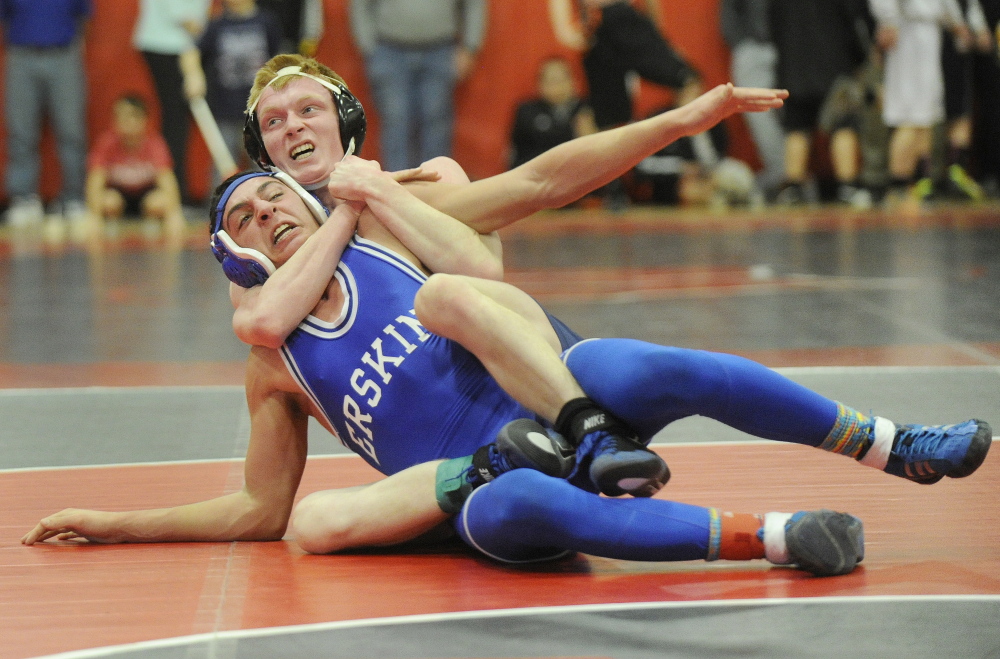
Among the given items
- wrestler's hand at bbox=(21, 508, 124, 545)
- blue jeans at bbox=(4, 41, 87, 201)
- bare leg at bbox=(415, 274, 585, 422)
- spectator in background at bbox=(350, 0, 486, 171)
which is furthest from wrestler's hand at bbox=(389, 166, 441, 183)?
blue jeans at bbox=(4, 41, 87, 201)

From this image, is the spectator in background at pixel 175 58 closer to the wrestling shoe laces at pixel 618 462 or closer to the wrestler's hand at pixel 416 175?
the wrestler's hand at pixel 416 175

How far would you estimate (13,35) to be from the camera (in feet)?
39.4

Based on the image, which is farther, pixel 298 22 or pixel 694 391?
pixel 298 22

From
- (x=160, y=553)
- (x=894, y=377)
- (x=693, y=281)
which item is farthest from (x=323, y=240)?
(x=693, y=281)

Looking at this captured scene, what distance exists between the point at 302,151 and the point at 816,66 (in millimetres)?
9243

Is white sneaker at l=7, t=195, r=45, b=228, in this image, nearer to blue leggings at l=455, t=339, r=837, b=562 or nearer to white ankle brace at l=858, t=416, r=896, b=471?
blue leggings at l=455, t=339, r=837, b=562

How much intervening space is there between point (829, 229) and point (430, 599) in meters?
8.38

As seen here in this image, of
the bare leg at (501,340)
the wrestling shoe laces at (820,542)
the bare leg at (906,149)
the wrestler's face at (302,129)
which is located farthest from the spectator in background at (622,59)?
the wrestling shoe laces at (820,542)

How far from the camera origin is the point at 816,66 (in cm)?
1193

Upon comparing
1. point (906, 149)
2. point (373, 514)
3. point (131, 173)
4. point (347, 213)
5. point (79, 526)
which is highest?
point (347, 213)

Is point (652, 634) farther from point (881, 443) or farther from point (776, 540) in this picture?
point (881, 443)

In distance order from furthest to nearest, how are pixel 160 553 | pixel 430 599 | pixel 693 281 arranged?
pixel 693 281 < pixel 160 553 < pixel 430 599

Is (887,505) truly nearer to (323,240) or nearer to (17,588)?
(323,240)

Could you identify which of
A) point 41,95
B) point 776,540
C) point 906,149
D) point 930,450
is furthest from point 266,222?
point 41,95
